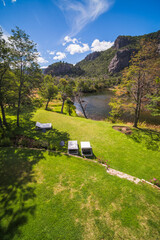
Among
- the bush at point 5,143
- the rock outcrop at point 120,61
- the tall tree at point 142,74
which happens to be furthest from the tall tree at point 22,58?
the rock outcrop at point 120,61

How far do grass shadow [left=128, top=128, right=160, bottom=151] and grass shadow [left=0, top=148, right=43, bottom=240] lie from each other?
13.6m

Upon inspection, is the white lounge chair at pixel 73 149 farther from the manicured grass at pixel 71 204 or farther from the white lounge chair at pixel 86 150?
the manicured grass at pixel 71 204

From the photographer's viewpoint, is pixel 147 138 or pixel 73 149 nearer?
pixel 73 149

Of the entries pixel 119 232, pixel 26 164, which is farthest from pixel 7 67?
pixel 119 232

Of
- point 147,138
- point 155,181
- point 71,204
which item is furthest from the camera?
point 147,138

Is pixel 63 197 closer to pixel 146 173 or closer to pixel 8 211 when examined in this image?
pixel 8 211

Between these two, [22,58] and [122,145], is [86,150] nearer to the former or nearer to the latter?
[122,145]

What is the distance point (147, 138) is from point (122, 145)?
15.3ft

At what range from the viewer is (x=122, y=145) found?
1400 centimetres

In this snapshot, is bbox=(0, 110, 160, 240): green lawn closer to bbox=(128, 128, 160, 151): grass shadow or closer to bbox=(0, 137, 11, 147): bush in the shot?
bbox=(0, 137, 11, 147): bush

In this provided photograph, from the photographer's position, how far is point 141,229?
5312mm

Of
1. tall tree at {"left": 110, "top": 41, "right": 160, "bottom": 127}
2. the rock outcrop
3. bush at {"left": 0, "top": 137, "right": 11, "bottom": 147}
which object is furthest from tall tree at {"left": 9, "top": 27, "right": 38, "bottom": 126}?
the rock outcrop

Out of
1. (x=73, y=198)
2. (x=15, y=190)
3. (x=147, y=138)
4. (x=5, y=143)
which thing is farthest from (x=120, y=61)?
(x=15, y=190)

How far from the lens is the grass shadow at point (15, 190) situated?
505 centimetres
